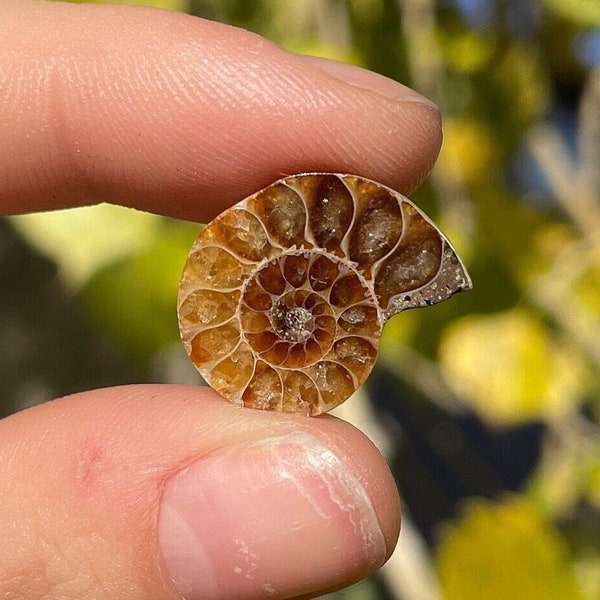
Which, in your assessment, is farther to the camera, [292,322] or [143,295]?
[143,295]

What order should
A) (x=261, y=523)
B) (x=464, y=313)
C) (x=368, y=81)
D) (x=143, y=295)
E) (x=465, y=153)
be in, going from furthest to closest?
(x=465, y=153) → (x=464, y=313) → (x=143, y=295) → (x=368, y=81) → (x=261, y=523)

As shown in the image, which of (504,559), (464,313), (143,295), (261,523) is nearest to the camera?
(261,523)

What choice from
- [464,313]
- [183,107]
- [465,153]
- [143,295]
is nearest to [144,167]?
[183,107]

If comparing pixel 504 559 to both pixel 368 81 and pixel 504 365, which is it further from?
pixel 368 81

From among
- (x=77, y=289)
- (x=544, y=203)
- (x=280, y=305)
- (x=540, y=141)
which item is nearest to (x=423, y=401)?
(x=544, y=203)

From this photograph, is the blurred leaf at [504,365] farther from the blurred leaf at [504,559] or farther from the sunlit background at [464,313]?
the blurred leaf at [504,559]

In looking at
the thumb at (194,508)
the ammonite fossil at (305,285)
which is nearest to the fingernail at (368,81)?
the ammonite fossil at (305,285)
